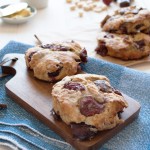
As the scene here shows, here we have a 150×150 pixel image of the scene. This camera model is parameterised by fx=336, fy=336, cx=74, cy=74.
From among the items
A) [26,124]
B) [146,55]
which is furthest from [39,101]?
[146,55]

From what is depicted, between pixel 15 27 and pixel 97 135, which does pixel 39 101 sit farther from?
pixel 15 27

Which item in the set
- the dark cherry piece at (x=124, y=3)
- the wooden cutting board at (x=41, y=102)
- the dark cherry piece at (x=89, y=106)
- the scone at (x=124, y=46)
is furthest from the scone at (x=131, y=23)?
the dark cherry piece at (x=89, y=106)

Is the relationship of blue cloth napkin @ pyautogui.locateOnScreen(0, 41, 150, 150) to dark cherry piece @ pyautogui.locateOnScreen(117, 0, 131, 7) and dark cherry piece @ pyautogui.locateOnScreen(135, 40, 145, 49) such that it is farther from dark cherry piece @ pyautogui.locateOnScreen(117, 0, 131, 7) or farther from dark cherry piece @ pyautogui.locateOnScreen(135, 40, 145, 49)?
dark cherry piece @ pyautogui.locateOnScreen(117, 0, 131, 7)

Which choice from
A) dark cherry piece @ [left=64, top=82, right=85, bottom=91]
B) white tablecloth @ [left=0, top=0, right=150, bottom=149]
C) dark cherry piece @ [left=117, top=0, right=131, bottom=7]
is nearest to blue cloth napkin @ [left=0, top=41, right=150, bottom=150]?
dark cherry piece @ [left=64, top=82, right=85, bottom=91]

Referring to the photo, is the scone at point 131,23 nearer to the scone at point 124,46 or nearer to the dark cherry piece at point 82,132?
the scone at point 124,46

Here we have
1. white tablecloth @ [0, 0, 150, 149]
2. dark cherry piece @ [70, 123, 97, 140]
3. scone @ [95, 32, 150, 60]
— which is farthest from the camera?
white tablecloth @ [0, 0, 150, 149]

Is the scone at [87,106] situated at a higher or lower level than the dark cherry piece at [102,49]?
higher
